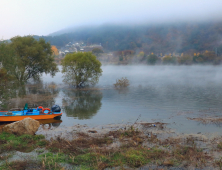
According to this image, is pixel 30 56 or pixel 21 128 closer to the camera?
pixel 21 128

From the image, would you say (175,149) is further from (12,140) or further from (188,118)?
(12,140)

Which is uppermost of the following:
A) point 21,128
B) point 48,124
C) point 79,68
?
point 79,68

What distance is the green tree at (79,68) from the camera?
44.2 metres

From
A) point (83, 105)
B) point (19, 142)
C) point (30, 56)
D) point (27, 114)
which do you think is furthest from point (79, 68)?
point (19, 142)

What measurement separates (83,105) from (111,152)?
1738 cm

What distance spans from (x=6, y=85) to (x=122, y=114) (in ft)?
40.3

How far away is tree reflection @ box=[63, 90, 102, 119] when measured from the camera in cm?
2467

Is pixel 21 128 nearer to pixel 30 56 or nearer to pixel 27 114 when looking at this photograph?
pixel 27 114

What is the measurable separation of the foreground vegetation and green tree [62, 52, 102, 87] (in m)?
29.2

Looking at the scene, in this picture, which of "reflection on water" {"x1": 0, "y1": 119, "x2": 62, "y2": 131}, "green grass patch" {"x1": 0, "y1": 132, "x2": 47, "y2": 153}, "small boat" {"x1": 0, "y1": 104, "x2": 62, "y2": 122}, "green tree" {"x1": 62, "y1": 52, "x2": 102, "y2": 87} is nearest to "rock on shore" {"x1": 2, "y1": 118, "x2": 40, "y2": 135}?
"green grass patch" {"x1": 0, "y1": 132, "x2": 47, "y2": 153}


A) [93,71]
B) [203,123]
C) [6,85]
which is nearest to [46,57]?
[93,71]

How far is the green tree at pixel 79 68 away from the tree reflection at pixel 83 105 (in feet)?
25.7

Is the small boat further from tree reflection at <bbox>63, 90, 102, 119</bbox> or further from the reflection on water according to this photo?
tree reflection at <bbox>63, 90, 102, 119</bbox>

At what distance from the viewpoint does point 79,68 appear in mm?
44250
